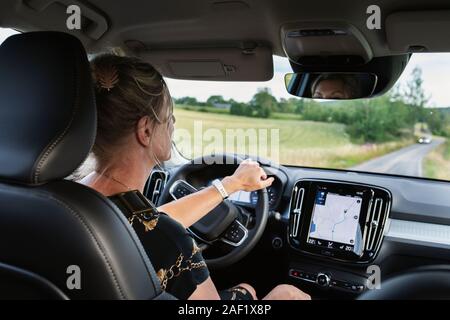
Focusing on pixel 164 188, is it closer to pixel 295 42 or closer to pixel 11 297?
pixel 295 42

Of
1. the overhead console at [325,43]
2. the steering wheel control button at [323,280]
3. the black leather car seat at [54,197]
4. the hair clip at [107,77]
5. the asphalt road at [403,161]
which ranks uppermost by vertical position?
the overhead console at [325,43]

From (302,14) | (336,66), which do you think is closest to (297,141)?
(336,66)

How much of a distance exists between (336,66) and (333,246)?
1.10m

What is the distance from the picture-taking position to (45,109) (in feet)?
5.09

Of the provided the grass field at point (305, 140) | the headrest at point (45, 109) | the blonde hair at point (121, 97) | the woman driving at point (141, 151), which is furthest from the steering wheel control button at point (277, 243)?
the headrest at point (45, 109)

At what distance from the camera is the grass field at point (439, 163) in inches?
134

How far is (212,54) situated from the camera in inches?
131

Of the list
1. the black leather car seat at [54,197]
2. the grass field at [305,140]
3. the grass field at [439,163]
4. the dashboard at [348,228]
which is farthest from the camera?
the grass field at [305,140]

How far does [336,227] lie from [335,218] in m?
0.06

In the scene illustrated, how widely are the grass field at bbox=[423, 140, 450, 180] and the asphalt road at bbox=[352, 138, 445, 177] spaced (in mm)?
40

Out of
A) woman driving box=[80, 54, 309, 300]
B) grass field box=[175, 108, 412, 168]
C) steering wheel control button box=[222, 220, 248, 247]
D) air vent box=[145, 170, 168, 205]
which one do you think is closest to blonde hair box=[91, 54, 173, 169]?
woman driving box=[80, 54, 309, 300]

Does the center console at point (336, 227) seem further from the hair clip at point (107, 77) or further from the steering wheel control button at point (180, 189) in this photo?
the hair clip at point (107, 77)

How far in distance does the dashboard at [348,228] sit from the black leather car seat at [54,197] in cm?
192

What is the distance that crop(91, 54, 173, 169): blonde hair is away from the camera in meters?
1.88
